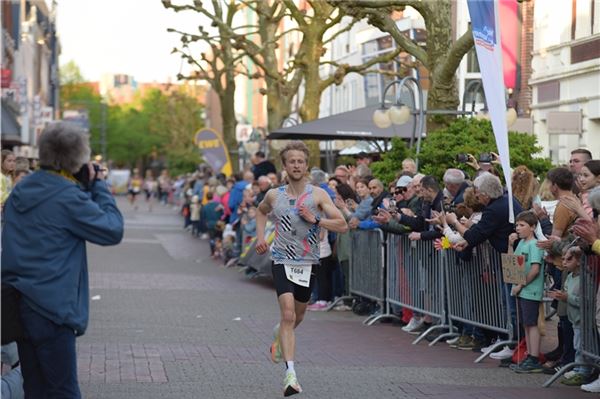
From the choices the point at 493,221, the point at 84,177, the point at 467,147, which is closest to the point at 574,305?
the point at 493,221

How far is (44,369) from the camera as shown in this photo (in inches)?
267

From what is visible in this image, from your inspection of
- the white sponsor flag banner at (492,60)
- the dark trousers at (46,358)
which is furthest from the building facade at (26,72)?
the dark trousers at (46,358)

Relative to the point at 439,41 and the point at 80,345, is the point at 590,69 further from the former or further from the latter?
the point at 80,345

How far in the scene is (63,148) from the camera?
22.5ft

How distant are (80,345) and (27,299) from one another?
6361mm

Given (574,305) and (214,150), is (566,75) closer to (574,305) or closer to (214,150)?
(214,150)

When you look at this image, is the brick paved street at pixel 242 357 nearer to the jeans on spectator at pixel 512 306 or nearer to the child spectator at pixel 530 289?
the child spectator at pixel 530 289

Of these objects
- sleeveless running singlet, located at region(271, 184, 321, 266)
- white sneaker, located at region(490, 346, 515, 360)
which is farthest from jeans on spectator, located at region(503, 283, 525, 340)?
sleeveless running singlet, located at region(271, 184, 321, 266)

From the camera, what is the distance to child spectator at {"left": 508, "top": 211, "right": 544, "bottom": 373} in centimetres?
1141

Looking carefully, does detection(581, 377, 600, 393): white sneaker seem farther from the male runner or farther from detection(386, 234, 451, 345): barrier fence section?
detection(386, 234, 451, 345): barrier fence section

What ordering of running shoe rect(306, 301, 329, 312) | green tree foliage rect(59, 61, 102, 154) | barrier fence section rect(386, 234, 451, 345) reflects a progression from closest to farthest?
barrier fence section rect(386, 234, 451, 345)
running shoe rect(306, 301, 329, 312)
green tree foliage rect(59, 61, 102, 154)

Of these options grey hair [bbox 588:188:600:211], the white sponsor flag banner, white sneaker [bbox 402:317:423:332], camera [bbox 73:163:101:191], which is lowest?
white sneaker [bbox 402:317:423:332]

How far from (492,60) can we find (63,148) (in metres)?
4.75

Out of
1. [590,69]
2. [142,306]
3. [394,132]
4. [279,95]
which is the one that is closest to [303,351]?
[142,306]
